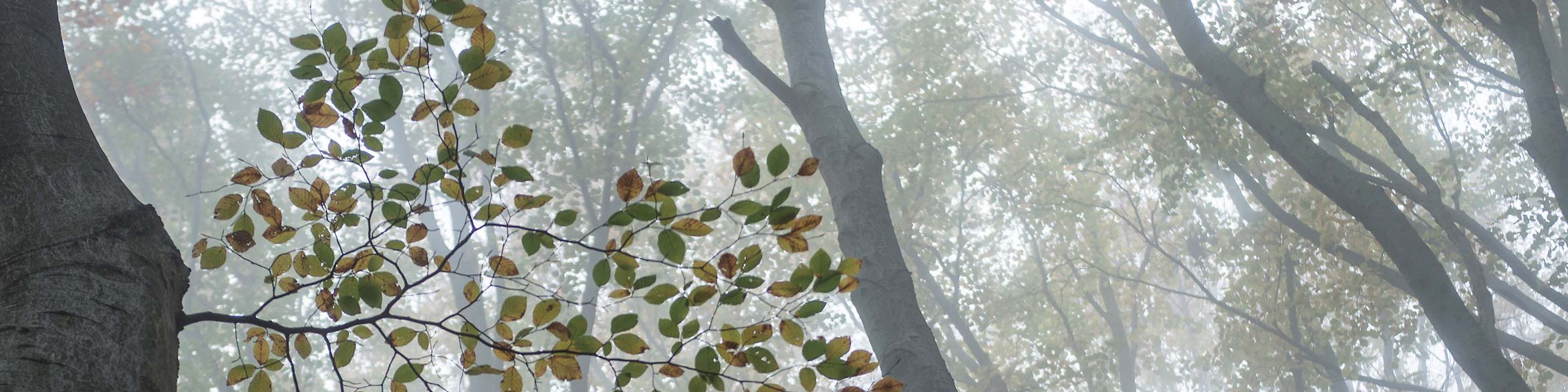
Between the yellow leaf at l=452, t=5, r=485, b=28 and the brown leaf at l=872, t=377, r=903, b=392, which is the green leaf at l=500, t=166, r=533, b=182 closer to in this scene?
the yellow leaf at l=452, t=5, r=485, b=28

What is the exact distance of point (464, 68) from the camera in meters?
1.98

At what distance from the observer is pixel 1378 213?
20.3 feet

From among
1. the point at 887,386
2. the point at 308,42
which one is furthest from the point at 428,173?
the point at 887,386

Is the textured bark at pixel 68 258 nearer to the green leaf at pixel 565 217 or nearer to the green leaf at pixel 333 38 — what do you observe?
the green leaf at pixel 333 38

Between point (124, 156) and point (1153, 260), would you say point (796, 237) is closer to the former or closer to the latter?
point (1153, 260)

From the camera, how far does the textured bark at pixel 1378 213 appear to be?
225 inches

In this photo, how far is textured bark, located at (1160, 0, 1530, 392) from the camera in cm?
571

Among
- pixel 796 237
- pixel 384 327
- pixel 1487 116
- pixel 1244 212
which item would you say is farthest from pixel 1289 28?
pixel 384 327

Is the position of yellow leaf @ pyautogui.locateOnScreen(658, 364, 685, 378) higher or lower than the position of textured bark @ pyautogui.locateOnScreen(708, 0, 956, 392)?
lower

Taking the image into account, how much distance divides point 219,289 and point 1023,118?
14382 millimetres

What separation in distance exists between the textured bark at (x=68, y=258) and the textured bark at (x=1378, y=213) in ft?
21.4

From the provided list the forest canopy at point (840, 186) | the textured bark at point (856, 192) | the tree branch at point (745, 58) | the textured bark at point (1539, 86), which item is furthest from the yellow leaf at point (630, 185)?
the textured bark at point (1539, 86)

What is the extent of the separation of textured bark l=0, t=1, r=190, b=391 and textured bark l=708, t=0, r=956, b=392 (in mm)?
2712

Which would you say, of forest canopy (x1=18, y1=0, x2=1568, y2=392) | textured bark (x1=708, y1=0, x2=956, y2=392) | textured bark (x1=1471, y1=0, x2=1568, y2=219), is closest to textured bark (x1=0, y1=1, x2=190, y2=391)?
forest canopy (x1=18, y1=0, x2=1568, y2=392)
